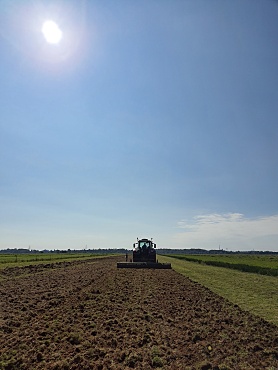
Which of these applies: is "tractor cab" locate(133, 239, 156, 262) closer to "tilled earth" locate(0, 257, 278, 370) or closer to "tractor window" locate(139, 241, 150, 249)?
"tractor window" locate(139, 241, 150, 249)

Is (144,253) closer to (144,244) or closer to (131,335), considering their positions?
(144,244)

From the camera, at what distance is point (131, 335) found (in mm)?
7859

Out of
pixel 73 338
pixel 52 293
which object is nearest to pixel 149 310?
pixel 73 338

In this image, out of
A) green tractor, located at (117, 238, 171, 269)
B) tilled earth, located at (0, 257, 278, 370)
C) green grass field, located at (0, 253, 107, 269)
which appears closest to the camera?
tilled earth, located at (0, 257, 278, 370)

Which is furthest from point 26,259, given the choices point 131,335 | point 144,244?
point 131,335

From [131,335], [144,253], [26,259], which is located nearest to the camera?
[131,335]

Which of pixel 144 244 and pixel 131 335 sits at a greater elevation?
pixel 144 244

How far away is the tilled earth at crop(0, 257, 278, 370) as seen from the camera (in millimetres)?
6199

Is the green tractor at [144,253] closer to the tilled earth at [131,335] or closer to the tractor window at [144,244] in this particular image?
the tractor window at [144,244]

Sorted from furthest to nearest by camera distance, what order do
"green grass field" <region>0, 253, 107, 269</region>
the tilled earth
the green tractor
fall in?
"green grass field" <region>0, 253, 107, 269</region> < the green tractor < the tilled earth

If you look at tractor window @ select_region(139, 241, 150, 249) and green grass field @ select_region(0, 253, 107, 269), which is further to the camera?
green grass field @ select_region(0, 253, 107, 269)

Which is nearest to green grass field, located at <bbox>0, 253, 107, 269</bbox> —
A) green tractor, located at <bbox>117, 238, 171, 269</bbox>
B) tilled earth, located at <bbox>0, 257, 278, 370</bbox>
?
green tractor, located at <bbox>117, 238, 171, 269</bbox>

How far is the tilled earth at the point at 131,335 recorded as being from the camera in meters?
6.20

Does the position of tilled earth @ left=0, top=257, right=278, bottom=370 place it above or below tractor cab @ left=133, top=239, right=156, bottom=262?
below
